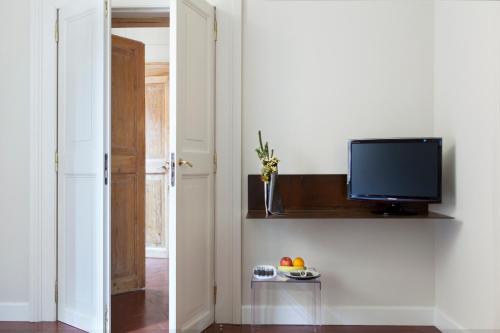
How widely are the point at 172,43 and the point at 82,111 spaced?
0.85m

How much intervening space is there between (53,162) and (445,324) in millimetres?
2921

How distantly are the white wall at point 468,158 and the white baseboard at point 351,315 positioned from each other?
15cm

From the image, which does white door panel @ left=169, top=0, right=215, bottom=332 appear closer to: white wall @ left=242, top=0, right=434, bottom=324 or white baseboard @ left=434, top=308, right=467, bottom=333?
white wall @ left=242, top=0, right=434, bottom=324

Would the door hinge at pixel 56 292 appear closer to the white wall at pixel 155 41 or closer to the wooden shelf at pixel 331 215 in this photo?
the wooden shelf at pixel 331 215

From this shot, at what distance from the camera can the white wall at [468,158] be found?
2.15 m

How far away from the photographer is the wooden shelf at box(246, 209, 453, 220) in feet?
8.17

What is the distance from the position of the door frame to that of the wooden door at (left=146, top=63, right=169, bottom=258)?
1.98 metres

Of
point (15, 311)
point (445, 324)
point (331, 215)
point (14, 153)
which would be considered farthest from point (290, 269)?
point (14, 153)

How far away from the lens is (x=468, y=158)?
7.83 ft

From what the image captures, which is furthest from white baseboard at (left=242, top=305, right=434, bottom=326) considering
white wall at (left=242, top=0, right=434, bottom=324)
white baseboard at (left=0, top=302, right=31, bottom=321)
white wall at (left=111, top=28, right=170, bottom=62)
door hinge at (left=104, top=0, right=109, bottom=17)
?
white wall at (left=111, top=28, right=170, bottom=62)

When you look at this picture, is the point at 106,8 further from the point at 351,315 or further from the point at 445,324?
the point at 445,324

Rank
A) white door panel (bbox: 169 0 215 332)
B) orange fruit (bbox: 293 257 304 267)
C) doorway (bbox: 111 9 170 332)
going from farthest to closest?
doorway (bbox: 111 9 170 332)
orange fruit (bbox: 293 257 304 267)
white door panel (bbox: 169 0 215 332)

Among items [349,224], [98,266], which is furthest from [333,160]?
[98,266]

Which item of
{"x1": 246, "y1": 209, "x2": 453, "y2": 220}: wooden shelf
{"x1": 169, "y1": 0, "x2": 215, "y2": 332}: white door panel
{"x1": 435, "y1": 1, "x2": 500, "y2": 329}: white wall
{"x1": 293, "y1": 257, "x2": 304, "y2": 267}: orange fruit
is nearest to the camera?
{"x1": 435, "y1": 1, "x2": 500, "y2": 329}: white wall
